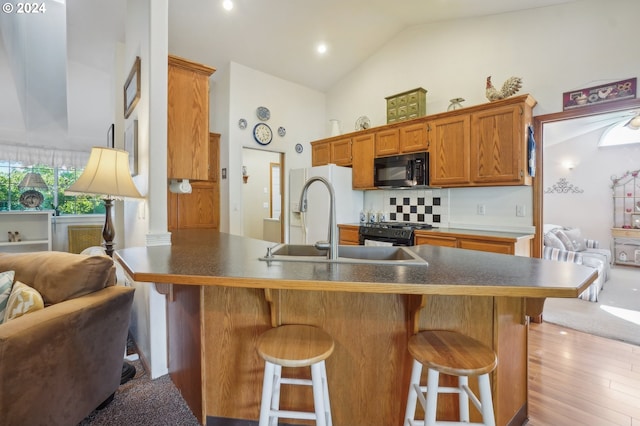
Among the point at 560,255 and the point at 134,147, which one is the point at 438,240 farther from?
the point at 134,147

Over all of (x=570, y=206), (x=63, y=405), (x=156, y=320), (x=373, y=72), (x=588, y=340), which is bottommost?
(x=588, y=340)

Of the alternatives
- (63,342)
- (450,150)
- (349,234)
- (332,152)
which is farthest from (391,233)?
(63,342)

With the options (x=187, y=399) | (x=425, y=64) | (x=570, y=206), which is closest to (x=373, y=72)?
(x=425, y=64)

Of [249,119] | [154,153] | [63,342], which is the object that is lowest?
[63,342]

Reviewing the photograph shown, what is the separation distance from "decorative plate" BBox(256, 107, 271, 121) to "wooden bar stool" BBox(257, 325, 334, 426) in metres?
3.99

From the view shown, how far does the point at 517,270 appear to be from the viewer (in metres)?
1.17

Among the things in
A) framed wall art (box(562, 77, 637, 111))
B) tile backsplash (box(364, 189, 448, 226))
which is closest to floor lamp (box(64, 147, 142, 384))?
tile backsplash (box(364, 189, 448, 226))

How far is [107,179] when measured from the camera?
75.4 inches

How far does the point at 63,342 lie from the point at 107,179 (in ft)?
3.41

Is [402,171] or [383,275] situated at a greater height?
[402,171]

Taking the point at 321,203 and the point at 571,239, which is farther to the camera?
the point at 571,239

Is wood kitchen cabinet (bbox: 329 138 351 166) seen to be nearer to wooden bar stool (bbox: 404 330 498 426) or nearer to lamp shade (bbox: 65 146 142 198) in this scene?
lamp shade (bbox: 65 146 142 198)

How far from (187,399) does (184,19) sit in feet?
13.2

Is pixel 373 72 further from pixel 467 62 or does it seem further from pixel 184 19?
pixel 184 19
